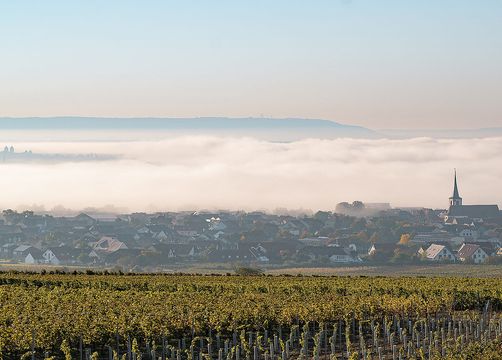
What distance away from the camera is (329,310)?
167ft

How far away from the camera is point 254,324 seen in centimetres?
4678

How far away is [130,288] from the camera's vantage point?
71.4m

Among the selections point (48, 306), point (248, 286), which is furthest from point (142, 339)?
point (248, 286)

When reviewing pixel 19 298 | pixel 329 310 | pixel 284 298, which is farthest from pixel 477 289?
pixel 19 298

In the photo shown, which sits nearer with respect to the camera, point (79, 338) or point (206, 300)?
point (79, 338)

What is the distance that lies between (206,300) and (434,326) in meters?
10.5

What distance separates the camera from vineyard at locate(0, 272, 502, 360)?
39.2m

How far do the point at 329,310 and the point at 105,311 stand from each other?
10312 mm

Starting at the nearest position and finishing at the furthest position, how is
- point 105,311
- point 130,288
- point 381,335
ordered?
point 105,311
point 381,335
point 130,288

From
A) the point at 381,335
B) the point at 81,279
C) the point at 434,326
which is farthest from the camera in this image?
the point at 81,279

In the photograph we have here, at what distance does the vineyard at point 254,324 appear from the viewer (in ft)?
128

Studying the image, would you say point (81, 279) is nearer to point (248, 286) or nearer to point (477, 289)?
point (248, 286)

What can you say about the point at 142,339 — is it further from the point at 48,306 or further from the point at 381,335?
the point at 381,335

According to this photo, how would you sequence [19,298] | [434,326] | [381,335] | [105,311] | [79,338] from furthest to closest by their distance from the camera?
[19,298] → [434,326] → [381,335] → [105,311] → [79,338]
